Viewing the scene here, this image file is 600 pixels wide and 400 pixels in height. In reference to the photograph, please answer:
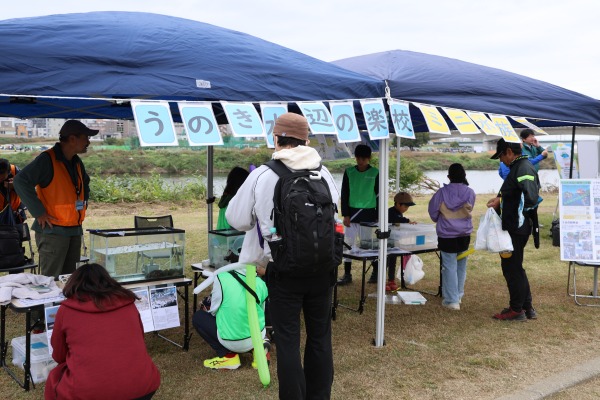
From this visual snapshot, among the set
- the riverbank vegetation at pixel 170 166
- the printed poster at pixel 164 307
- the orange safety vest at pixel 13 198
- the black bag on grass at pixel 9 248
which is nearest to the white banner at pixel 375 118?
the printed poster at pixel 164 307

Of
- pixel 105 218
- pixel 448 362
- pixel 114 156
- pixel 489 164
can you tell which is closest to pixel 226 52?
pixel 448 362

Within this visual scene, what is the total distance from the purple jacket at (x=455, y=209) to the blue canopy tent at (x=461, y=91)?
86cm

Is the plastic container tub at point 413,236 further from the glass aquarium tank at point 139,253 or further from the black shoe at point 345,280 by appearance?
the glass aquarium tank at point 139,253

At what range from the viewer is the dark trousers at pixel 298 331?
285 centimetres

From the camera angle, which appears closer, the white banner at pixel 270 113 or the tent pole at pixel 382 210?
the white banner at pixel 270 113

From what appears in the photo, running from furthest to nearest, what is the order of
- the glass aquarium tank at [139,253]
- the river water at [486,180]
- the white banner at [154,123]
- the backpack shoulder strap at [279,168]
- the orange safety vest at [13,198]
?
the river water at [486,180] → the orange safety vest at [13,198] → the glass aquarium tank at [139,253] → the white banner at [154,123] → the backpack shoulder strap at [279,168]

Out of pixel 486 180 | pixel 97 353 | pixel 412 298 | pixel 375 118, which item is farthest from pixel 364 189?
pixel 486 180

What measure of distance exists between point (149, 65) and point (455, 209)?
3215 mm

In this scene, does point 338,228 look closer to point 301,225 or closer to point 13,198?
point 301,225

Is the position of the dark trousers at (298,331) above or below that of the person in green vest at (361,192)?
below

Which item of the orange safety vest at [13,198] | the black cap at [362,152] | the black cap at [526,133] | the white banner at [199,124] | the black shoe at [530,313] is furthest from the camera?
the black cap at [526,133]

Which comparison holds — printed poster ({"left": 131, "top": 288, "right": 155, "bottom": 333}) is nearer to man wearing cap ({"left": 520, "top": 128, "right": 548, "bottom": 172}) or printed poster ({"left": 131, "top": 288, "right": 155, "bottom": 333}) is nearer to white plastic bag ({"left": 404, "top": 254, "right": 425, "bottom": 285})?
white plastic bag ({"left": 404, "top": 254, "right": 425, "bottom": 285})

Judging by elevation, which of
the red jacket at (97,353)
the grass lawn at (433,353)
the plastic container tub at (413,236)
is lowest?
the grass lawn at (433,353)

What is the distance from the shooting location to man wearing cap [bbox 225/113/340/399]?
2.83m
